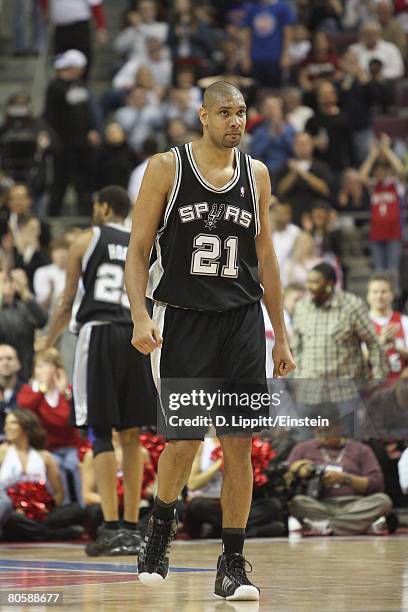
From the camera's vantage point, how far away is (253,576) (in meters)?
7.94

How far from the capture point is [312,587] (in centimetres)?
720

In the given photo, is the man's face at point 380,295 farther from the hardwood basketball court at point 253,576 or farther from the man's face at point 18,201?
the man's face at point 18,201

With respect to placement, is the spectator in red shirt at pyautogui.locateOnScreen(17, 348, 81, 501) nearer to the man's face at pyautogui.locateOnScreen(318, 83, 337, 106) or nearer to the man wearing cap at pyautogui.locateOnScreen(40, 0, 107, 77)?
the man's face at pyautogui.locateOnScreen(318, 83, 337, 106)

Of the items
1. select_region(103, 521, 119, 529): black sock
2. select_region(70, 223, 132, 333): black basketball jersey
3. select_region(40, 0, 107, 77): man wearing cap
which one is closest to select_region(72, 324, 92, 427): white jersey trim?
select_region(70, 223, 132, 333): black basketball jersey

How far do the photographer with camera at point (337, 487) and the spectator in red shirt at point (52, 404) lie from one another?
80.0 inches

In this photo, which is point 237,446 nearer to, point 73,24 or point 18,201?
point 18,201

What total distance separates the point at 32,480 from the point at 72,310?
95.2 inches

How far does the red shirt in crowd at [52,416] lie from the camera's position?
42.2 ft

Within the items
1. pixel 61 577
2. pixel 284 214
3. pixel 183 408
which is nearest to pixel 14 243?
pixel 284 214

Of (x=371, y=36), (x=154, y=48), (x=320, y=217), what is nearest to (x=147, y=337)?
(x=320, y=217)

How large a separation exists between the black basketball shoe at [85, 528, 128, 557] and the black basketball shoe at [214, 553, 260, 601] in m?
2.87

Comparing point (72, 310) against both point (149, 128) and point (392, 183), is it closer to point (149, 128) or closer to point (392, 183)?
point (392, 183)

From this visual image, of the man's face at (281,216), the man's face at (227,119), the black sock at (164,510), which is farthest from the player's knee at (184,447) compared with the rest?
the man's face at (281,216)

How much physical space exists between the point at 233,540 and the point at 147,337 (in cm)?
106
